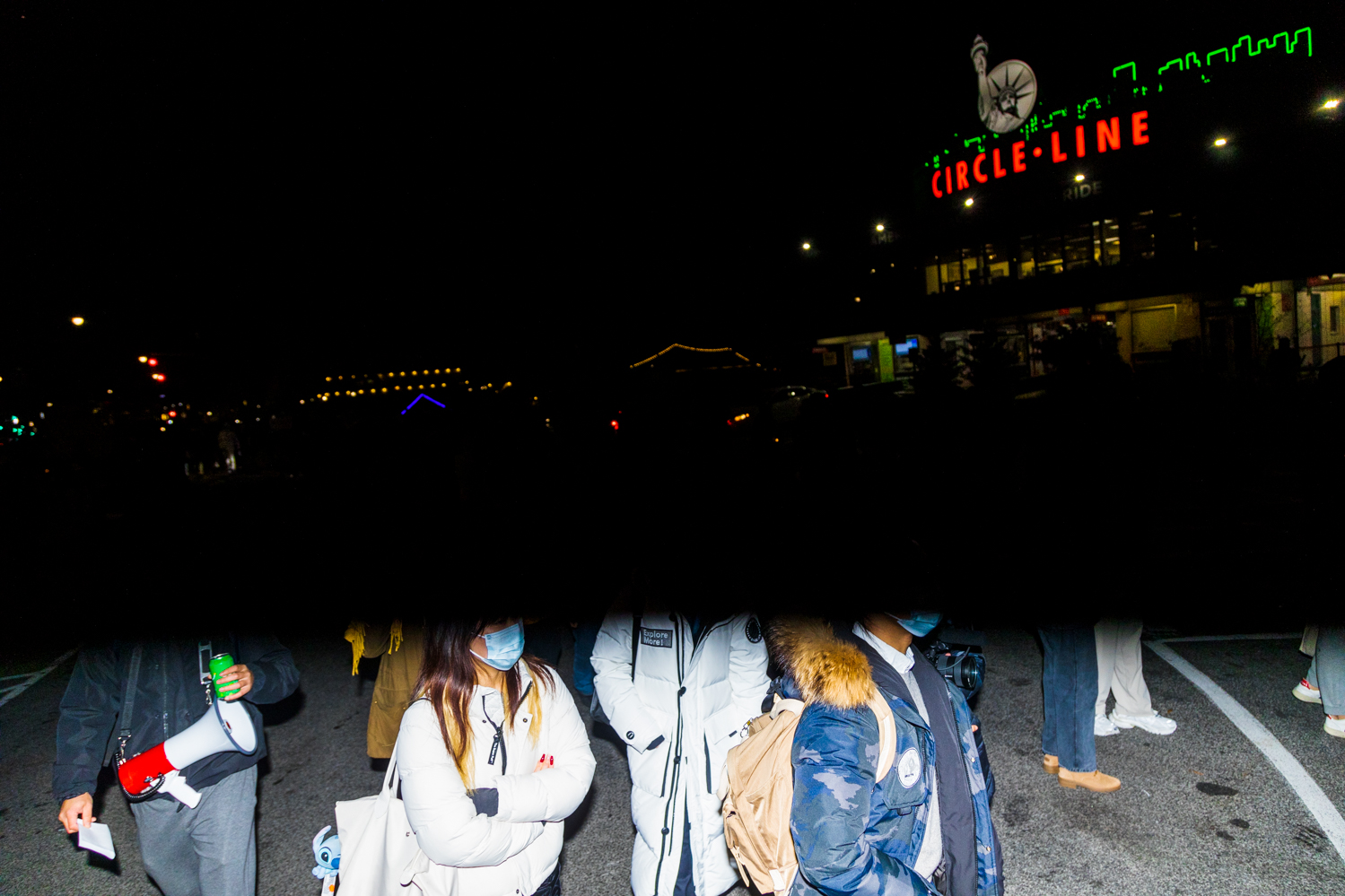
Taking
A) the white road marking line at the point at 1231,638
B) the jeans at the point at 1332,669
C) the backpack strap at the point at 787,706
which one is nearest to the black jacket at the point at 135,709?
the backpack strap at the point at 787,706

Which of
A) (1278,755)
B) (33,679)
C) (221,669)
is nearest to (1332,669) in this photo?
(1278,755)

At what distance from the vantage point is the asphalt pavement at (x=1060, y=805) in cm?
345

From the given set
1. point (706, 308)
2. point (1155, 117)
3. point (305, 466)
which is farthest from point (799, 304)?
point (305, 466)

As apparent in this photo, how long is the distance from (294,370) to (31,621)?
126ft

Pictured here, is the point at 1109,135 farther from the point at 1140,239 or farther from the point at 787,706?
the point at 787,706

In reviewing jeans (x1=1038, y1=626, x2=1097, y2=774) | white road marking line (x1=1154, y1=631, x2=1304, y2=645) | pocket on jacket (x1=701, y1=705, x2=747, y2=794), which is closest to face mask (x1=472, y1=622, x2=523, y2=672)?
pocket on jacket (x1=701, y1=705, x2=747, y2=794)

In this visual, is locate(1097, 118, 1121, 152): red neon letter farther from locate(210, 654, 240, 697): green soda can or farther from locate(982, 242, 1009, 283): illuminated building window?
locate(210, 654, 240, 697): green soda can

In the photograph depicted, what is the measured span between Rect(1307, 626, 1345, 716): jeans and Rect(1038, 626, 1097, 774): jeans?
1.61m

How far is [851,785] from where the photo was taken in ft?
6.12

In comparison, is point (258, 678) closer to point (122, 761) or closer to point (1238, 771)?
point (122, 761)

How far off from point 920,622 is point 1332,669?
155 inches

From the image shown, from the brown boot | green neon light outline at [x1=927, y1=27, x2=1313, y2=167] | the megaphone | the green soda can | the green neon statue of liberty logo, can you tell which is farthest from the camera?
the green neon statue of liberty logo

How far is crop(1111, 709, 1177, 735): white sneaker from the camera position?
4.63 meters

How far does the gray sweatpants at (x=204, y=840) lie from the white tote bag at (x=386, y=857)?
2.89ft
